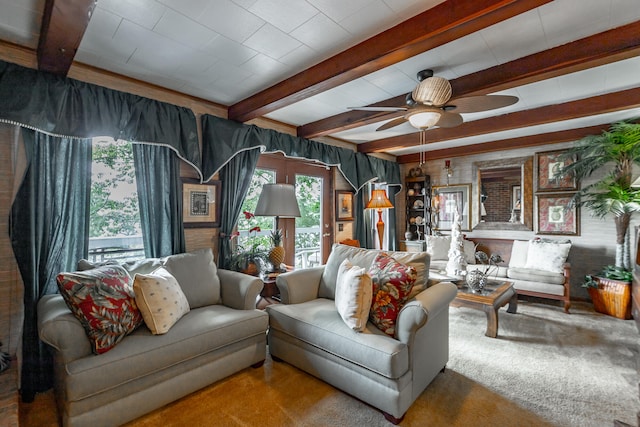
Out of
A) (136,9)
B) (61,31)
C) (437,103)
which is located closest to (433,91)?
(437,103)

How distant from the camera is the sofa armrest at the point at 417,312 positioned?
6.16ft

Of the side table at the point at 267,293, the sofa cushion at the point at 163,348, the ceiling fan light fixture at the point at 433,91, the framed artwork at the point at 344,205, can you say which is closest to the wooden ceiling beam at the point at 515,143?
the framed artwork at the point at 344,205

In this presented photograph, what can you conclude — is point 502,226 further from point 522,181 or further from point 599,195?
point 599,195

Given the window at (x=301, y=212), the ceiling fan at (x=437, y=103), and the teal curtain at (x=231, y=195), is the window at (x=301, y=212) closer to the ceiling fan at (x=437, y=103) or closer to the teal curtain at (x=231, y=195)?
the teal curtain at (x=231, y=195)

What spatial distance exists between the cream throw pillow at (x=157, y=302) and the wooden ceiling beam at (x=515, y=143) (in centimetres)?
490

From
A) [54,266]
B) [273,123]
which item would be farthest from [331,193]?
[54,266]

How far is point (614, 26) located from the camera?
6.34 feet

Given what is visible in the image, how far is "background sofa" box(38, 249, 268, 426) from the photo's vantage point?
1.67 m

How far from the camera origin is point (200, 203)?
3.15 m

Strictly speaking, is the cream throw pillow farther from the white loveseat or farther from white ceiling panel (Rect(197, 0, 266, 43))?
the white loveseat

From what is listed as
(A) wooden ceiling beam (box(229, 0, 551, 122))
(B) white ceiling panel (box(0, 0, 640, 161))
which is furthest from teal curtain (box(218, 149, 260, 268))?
(A) wooden ceiling beam (box(229, 0, 551, 122))

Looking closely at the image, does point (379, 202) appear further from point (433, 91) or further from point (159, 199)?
point (159, 199)

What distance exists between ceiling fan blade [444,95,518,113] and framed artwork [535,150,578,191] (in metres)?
3.04

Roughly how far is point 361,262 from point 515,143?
3.70 metres
